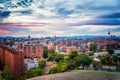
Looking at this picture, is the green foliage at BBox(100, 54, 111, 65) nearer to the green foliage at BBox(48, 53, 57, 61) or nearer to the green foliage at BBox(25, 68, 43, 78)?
the green foliage at BBox(48, 53, 57, 61)

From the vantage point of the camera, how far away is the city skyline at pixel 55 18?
12.2 feet

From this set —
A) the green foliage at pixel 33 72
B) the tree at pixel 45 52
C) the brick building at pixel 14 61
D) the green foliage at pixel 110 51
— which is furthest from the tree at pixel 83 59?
the brick building at pixel 14 61

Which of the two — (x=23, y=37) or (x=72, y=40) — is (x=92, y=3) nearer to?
(x=72, y=40)

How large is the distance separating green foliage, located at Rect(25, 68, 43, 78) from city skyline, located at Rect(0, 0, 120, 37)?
→ 1.78ft

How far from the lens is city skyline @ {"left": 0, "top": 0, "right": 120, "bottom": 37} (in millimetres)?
3707

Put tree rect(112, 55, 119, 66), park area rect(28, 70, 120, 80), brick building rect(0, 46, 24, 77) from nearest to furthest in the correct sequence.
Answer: park area rect(28, 70, 120, 80) < tree rect(112, 55, 119, 66) < brick building rect(0, 46, 24, 77)

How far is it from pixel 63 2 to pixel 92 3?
436 mm


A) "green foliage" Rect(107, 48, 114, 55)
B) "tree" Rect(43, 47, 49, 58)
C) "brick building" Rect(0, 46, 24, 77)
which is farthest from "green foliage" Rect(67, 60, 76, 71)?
"brick building" Rect(0, 46, 24, 77)

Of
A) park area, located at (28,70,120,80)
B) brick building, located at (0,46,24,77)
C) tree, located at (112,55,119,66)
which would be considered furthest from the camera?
brick building, located at (0,46,24,77)

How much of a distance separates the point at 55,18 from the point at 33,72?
2.92 feet

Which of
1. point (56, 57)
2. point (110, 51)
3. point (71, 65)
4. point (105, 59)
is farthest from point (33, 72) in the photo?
point (110, 51)

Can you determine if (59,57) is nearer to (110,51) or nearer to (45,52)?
(45,52)

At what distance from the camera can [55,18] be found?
12.4 ft

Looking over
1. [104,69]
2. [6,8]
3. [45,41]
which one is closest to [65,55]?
[45,41]
